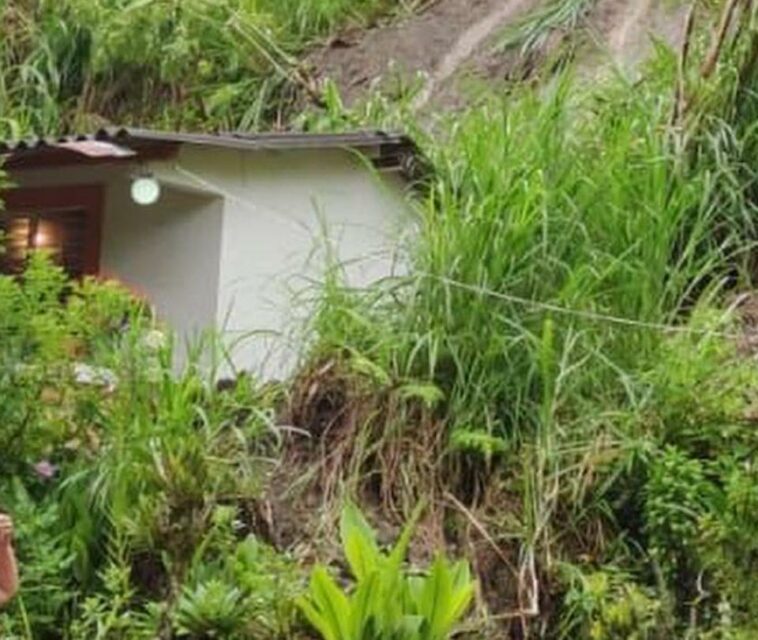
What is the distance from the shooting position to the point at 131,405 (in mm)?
6512

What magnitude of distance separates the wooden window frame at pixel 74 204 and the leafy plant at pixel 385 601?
3.51 m

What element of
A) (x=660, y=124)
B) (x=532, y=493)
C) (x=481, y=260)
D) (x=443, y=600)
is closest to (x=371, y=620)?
(x=443, y=600)

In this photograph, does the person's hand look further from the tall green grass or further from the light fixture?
the light fixture

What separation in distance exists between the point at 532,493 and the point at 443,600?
2.92ft

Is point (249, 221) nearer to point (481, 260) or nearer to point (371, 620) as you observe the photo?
point (481, 260)

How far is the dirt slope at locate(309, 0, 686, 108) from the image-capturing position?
37.0ft

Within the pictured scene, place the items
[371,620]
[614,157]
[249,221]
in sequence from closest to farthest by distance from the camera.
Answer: [371,620]
[614,157]
[249,221]

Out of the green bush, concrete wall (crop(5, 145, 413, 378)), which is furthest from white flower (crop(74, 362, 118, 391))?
concrete wall (crop(5, 145, 413, 378))

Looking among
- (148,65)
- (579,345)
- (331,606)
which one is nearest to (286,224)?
(579,345)

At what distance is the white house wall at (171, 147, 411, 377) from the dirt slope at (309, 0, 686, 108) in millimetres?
2460

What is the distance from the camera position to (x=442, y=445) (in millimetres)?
6656

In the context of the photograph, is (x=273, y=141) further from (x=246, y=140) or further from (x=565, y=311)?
(x=565, y=311)

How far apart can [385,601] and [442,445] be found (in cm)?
120

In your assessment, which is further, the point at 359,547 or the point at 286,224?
the point at 286,224
